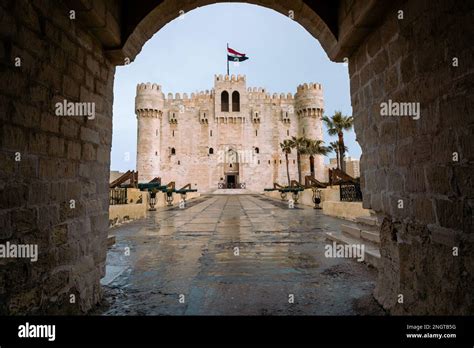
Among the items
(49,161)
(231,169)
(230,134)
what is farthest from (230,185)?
(49,161)

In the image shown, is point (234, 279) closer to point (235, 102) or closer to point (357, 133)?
point (357, 133)

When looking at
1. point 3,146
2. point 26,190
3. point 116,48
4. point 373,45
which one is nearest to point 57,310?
point 26,190

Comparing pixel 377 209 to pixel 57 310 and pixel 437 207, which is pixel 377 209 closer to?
pixel 437 207

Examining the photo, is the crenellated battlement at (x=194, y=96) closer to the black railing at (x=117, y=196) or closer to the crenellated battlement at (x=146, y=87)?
the crenellated battlement at (x=146, y=87)

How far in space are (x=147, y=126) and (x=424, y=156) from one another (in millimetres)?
41451

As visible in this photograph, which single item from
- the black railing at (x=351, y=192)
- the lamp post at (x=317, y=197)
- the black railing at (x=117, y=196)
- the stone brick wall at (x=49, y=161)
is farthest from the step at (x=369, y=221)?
the lamp post at (x=317, y=197)

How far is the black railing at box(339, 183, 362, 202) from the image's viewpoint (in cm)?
1032

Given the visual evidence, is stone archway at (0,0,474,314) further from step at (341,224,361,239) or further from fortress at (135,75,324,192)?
fortress at (135,75,324,192)

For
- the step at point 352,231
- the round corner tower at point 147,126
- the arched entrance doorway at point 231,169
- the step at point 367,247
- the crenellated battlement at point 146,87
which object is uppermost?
the crenellated battlement at point 146,87

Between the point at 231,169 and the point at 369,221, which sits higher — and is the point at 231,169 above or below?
above

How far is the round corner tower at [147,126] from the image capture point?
3991 cm

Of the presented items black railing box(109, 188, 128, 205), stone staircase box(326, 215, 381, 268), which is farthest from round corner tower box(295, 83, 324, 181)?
stone staircase box(326, 215, 381, 268)

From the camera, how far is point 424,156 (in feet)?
6.38

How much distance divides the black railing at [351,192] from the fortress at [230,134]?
30.6 metres
